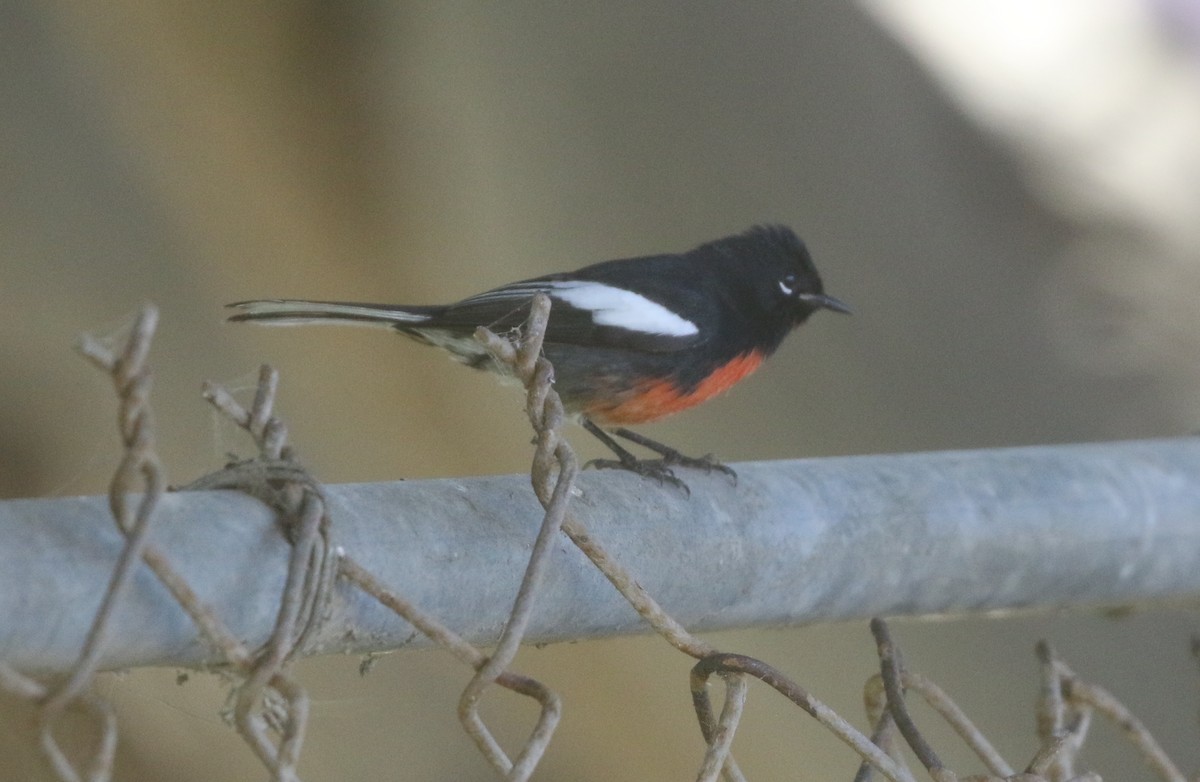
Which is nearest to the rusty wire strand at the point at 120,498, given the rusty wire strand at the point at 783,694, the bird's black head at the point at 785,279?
the rusty wire strand at the point at 783,694

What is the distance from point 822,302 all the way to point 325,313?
1396 millimetres

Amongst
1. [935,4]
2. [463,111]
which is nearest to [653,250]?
[463,111]

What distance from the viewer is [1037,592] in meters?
1.60

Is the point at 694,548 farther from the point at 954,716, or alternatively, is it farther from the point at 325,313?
the point at 325,313

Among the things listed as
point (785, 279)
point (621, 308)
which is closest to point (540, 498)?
point (621, 308)

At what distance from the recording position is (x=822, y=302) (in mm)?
3025

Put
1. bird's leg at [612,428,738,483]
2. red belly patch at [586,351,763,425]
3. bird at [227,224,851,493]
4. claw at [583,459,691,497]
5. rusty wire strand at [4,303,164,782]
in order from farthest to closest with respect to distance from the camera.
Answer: red belly patch at [586,351,763,425] < bird at [227,224,851,493] < bird's leg at [612,428,738,483] < claw at [583,459,691,497] < rusty wire strand at [4,303,164,782]

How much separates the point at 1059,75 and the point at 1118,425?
1.09 meters

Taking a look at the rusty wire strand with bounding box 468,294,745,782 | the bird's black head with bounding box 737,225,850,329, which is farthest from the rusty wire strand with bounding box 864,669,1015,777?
the bird's black head with bounding box 737,225,850,329

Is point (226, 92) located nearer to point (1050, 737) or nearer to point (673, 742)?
point (673, 742)

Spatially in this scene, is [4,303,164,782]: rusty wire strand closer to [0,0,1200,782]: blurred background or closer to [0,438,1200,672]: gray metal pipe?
[0,438,1200,672]: gray metal pipe

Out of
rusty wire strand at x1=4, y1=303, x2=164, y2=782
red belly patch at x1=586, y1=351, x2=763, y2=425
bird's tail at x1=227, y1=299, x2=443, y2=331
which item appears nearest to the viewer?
rusty wire strand at x1=4, y1=303, x2=164, y2=782

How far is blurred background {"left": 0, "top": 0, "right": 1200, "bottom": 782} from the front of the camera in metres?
3.79

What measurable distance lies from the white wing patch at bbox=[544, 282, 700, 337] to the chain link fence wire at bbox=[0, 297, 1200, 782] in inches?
46.8
